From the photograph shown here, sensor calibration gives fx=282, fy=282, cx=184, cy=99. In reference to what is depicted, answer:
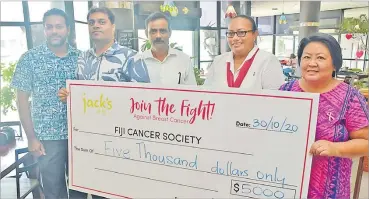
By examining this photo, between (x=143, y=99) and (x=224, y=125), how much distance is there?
0.99 ft

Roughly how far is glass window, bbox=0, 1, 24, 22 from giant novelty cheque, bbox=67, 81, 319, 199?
486 mm

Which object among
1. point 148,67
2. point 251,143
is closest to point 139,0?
point 148,67

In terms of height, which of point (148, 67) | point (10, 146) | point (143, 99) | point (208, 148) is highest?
point (148, 67)

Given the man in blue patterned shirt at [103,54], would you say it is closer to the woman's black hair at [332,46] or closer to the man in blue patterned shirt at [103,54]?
the man in blue patterned shirt at [103,54]

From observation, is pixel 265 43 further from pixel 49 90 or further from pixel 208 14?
pixel 49 90

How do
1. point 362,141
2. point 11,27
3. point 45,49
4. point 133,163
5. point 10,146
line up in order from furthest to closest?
1. point 10,146
2. point 11,27
3. point 45,49
4. point 133,163
5. point 362,141

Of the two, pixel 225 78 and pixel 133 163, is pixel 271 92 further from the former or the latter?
pixel 133 163

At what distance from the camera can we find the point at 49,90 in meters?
1.18

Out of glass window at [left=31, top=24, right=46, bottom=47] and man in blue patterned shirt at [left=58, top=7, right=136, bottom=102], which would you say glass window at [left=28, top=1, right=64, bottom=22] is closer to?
glass window at [left=31, top=24, right=46, bottom=47]

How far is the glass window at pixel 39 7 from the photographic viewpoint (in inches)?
46.9

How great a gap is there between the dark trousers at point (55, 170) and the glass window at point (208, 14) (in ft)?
2.76

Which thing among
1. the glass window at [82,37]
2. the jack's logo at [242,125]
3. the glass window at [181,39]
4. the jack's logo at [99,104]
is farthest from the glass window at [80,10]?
the jack's logo at [242,125]

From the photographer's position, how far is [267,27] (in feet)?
4.46

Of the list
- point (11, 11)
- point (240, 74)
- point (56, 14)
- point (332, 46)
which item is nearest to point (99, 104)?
point (56, 14)
